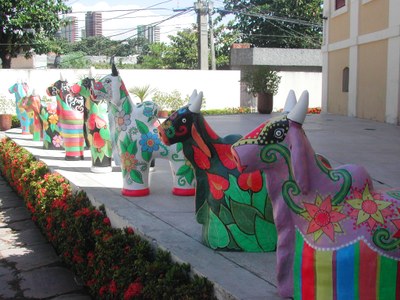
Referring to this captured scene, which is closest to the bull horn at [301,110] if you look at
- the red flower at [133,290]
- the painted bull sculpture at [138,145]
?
the red flower at [133,290]

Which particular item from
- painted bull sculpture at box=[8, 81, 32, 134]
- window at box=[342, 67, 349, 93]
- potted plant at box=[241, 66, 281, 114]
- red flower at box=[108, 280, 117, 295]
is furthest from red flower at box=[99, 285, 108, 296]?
window at box=[342, 67, 349, 93]

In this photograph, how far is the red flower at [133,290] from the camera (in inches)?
131

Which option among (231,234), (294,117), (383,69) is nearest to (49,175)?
(231,234)

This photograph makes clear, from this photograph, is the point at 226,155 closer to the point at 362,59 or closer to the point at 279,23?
the point at 362,59

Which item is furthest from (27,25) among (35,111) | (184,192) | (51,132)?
(184,192)

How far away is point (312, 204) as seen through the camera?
215cm

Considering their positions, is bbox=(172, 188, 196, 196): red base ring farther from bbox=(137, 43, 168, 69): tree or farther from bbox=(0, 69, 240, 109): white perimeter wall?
bbox=(137, 43, 168, 69): tree

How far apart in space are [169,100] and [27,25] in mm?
6470

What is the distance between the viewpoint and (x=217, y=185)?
11.4ft

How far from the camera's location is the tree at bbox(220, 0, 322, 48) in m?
30.3

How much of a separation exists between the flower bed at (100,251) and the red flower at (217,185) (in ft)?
1.73

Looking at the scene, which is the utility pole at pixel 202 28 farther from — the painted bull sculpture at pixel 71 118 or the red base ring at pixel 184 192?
the red base ring at pixel 184 192

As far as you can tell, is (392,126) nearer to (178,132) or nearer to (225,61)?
(178,132)

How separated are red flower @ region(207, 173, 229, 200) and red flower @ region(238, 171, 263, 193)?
0.35 ft
